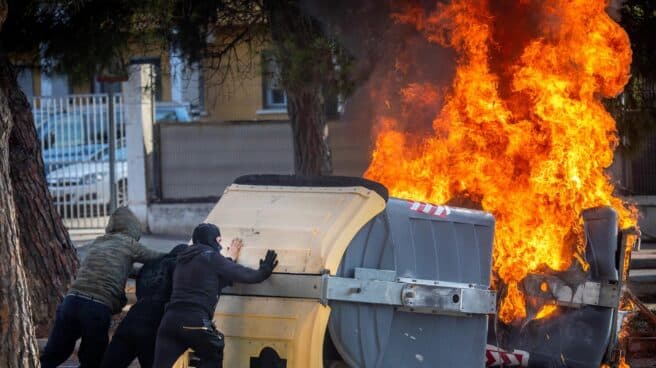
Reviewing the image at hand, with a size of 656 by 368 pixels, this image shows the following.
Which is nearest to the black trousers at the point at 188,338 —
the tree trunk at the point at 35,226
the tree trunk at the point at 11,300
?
the tree trunk at the point at 11,300

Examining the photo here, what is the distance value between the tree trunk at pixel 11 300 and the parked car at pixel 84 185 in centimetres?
1194

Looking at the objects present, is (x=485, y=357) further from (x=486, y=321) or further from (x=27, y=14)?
(x=27, y=14)

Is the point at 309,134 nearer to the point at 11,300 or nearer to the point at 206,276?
the point at 206,276

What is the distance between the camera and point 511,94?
8.77 metres

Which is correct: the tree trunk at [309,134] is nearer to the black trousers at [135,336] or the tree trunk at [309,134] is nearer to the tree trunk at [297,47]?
the tree trunk at [297,47]

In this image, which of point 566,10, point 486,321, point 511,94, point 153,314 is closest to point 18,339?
point 153,314

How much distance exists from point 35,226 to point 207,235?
4431 mm

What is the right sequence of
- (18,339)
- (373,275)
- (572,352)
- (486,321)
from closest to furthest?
(18,339)
(373,275)
(486,321)
(572,352)

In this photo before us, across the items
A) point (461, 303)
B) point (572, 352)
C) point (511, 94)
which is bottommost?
point (572, 352)

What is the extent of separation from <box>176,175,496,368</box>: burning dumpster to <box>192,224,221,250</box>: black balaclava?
20 centimetres

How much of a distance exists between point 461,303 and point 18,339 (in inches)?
110

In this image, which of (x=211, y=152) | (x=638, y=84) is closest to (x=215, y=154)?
(x=211, y=152)

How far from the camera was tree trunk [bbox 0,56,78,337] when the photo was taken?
10.1m

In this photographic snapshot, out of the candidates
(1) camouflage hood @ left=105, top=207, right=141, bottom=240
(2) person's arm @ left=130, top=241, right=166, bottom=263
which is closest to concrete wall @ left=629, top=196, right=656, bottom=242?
(1) camouflage hood @ left=105, top=207, right=141, bottom=240
